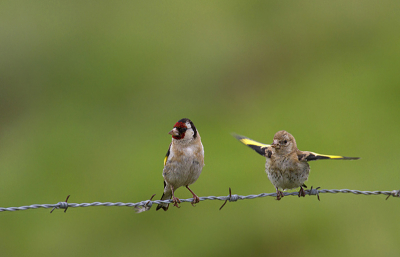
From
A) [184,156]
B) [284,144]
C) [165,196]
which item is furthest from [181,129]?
[284,144]

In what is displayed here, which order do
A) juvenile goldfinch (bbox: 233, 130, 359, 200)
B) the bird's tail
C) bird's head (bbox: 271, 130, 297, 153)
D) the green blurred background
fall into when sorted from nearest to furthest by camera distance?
juvenile goldfinch (bbox: 233, 130, 359, 200), bird's head (bbox: 271, 130, 297, 153), the bird's tail, the green blurred background

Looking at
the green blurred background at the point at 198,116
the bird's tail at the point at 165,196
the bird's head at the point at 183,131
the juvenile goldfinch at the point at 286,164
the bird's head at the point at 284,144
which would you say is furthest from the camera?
the green blurred background at the point at 198,116

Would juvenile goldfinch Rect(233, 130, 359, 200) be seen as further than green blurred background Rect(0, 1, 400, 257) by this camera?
No

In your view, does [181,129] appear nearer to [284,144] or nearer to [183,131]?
[183,131]

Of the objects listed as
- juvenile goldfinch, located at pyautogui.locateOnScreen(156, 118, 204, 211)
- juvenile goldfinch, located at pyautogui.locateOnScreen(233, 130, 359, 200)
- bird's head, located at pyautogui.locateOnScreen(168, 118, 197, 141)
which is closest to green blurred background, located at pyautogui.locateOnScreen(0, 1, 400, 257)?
juvenile goldfinch, located at pyautogui.locateOnScreen(233, 130, 359, 200)

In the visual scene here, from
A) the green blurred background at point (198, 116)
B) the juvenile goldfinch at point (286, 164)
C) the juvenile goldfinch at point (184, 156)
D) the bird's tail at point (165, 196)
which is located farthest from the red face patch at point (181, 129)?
the green blurred background at point (198, 116)

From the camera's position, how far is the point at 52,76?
22.8 m

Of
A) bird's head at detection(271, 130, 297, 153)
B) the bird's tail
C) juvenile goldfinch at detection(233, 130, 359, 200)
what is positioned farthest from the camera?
the bird's tail

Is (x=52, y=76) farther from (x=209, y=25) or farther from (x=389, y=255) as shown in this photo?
(x=389, y=255)

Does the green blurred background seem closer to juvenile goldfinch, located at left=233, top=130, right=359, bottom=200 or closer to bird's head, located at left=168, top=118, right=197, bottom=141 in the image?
juvenile goldfinch, located at left=233, top=130, right=359, bottom=200

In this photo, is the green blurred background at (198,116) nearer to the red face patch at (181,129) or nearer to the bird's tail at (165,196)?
the bird's tail at (165,196)

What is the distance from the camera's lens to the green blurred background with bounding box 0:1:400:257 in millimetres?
13180

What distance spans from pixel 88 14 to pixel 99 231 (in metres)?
15.7

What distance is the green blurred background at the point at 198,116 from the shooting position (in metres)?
13.2
